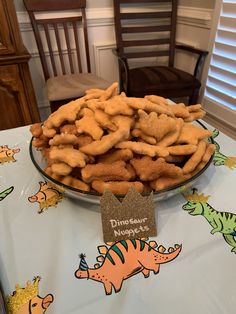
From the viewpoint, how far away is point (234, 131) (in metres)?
2.03

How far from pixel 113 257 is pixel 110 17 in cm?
219

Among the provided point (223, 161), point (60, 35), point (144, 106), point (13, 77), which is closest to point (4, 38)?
point (13, 77)

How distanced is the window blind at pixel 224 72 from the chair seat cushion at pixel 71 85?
0.83 meters

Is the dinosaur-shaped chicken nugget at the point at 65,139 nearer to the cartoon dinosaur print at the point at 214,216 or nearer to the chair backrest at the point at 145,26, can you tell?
the cartoon dinosaur print at the point at 214,216

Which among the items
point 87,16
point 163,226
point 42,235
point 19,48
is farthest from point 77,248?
point 87,16

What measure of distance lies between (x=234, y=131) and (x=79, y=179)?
1764 mm

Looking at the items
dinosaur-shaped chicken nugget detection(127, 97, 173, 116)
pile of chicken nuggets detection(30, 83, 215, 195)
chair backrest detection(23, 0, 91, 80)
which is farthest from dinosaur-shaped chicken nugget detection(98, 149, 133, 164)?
chair backrest detection(23, 0, 91, 80)

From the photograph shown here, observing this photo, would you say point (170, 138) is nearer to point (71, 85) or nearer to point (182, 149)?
point (182, 149)

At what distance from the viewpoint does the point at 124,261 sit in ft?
1.63

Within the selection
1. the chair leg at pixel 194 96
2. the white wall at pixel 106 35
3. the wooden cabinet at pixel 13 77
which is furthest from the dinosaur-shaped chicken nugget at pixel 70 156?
the white wall at pixel 106 35

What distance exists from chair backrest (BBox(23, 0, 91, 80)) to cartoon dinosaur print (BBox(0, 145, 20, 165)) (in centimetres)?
133

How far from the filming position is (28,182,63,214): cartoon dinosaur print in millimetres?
639

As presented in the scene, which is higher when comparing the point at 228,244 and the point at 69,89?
the point at 228,244

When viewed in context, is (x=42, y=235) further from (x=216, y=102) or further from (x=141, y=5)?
(x=141, y=5)
